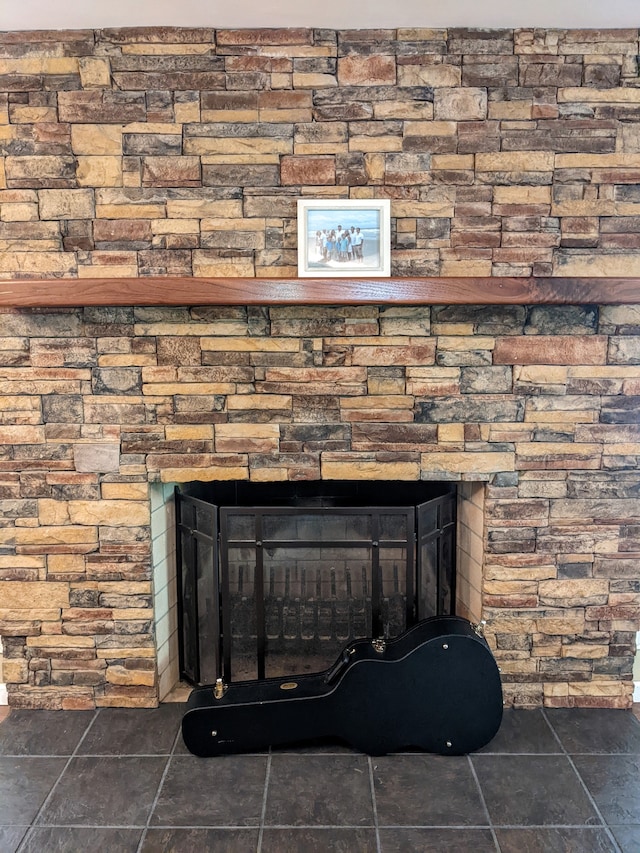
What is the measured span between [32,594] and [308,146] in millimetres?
1892

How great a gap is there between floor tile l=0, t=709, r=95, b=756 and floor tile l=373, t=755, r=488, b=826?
1.07m

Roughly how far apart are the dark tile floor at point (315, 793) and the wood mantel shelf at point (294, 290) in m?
1.51

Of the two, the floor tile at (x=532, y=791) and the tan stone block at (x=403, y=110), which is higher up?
the tan stone block at (x=403, y=110)

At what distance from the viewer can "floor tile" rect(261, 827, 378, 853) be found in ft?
5.51

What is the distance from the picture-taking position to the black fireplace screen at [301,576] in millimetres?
2330

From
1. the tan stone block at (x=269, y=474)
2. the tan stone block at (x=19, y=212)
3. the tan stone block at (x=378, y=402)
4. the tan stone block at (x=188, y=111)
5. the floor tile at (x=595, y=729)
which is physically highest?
the tan stone block at (x=188, y=111)

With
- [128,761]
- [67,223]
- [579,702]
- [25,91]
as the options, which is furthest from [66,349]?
[579,702]

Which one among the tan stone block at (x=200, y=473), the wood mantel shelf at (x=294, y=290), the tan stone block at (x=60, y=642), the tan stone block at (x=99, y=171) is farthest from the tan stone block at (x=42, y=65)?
the tan stone block at (x=60, y=642)

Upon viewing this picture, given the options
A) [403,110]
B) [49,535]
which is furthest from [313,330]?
[49,535]

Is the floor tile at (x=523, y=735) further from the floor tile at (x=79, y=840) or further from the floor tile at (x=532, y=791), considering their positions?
the floor tile at (x=79, y=840)

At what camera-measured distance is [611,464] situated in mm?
2219

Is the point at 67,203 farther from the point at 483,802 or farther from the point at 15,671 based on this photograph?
the point at 483,802

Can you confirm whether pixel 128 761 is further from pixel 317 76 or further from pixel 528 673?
pixel 317 76

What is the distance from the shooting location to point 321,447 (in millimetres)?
A: 2209
